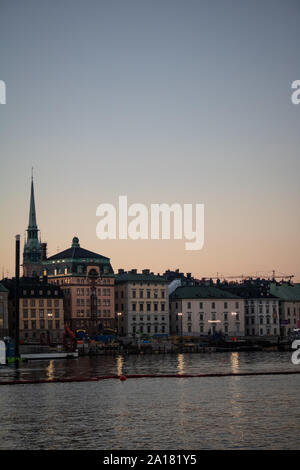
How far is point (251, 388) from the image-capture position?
72.4 meters

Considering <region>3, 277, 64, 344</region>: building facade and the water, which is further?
<region>3, 277, 64, 344</region>: building facade

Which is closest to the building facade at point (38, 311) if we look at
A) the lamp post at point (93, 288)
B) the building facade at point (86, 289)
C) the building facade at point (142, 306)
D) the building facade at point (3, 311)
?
the building facade at point (3, 311)

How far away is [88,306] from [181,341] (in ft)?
78.1

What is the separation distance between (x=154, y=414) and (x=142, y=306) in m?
133

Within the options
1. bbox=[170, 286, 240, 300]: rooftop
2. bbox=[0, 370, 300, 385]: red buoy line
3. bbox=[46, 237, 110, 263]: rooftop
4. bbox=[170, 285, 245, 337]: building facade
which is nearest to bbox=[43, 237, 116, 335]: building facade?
bbox=[46, 237, 110, 263]: rooftop

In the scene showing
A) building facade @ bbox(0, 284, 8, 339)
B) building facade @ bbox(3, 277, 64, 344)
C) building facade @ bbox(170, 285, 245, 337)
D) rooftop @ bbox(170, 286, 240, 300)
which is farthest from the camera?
rooftop @ bbox(170, 286, 240, 300)

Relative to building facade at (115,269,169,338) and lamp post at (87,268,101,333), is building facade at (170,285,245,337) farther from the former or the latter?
lamp post at (87,268,101,333)

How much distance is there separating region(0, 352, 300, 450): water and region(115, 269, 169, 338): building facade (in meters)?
97.7

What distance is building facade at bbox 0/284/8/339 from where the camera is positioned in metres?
166


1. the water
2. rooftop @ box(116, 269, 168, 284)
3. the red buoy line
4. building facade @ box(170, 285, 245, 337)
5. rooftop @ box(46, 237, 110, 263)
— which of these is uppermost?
rooftop @ box(46, 237, 110, 263)

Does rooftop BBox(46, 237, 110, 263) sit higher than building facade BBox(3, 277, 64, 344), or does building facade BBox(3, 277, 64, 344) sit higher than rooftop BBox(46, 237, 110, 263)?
rooftop BBox(46, 237, 110, 263)

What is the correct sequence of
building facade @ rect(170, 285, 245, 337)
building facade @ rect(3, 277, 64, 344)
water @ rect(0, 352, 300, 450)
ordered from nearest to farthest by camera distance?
water @ rect(0, 352, 300, 450), building facade @ rect(3, 277, 64, 344), building facade @ rect(170, 285, 245, 337)

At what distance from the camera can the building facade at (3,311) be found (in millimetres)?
165875
